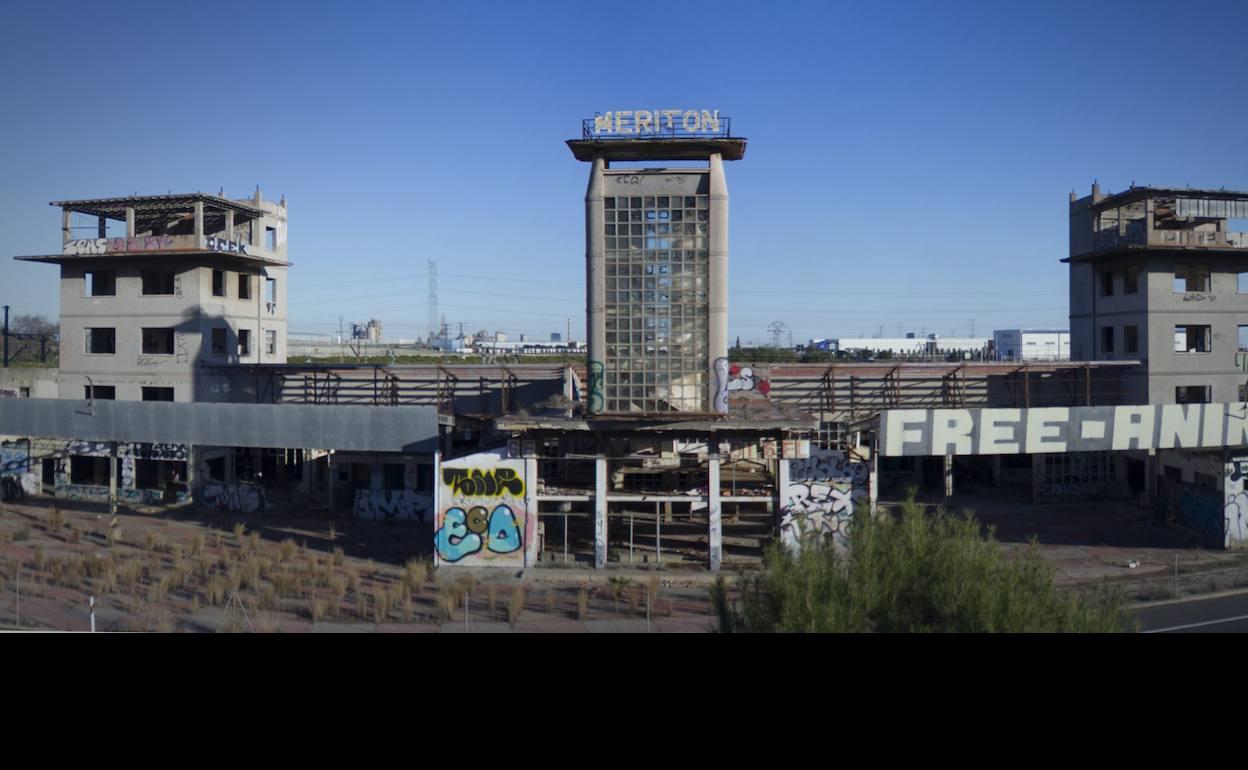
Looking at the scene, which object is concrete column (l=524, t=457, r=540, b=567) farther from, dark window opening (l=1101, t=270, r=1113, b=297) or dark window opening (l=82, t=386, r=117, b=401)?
dark window opening (l=1101, t=270, r=1113, b=297)

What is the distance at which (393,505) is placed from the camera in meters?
34.6

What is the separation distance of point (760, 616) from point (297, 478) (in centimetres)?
3544

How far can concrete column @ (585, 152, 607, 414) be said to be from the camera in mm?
26078

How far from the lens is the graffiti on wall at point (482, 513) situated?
2567cm

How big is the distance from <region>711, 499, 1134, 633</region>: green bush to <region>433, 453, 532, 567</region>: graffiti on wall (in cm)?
1563

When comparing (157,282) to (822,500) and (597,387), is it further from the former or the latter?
(822,500)

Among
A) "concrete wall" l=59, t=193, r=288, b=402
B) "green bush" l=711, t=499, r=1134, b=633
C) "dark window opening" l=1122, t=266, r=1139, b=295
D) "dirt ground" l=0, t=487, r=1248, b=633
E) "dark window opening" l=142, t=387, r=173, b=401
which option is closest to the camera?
"green bush" l=711, t=499, r=1134, b=633

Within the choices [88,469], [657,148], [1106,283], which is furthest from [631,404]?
[88,469]

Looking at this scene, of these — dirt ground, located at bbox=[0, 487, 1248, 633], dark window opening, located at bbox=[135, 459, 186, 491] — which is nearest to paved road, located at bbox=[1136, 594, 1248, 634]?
dirt ground, located at bbox=[0, 487, 1248, 633]

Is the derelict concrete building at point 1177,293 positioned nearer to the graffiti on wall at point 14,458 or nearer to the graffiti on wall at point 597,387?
the graffiti on wall at point 597,387
